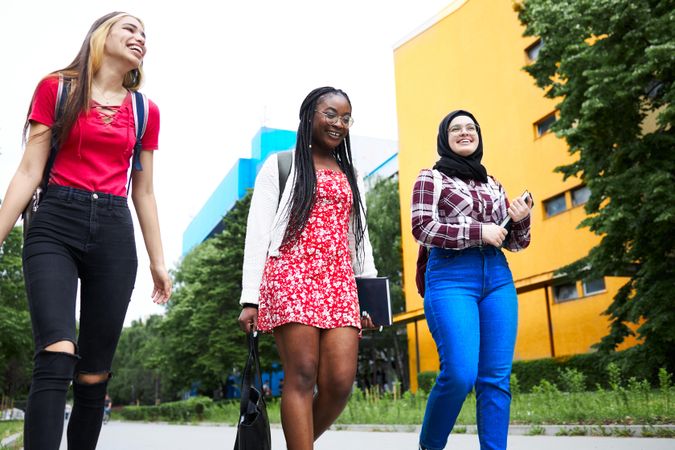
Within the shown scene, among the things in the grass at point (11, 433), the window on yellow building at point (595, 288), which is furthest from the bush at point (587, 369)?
the grass at point (11, 433)

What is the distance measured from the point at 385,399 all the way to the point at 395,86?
24525mm

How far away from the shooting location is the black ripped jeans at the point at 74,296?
2799 millimetres

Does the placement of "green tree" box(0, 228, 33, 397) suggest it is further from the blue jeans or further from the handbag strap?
the blue jeans

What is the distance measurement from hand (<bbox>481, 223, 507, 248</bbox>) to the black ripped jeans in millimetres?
1864

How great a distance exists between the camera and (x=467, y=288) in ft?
12.9

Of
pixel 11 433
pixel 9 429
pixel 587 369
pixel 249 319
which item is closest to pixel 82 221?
pixel 249 319

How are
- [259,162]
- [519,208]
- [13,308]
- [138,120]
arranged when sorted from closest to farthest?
[138,120]
[519,208]
[13,308]
[259,162]

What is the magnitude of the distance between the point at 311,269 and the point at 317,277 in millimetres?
52

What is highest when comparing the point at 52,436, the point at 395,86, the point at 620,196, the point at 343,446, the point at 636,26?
the point at 395,86

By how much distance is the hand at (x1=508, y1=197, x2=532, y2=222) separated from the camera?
391 centimetres

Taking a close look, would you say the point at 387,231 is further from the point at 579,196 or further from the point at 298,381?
the point at 298,381

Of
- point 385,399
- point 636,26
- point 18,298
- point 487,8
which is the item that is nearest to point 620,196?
point 636,26

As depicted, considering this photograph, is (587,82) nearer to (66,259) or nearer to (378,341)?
(66,259)

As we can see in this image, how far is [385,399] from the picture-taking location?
14945 mm
